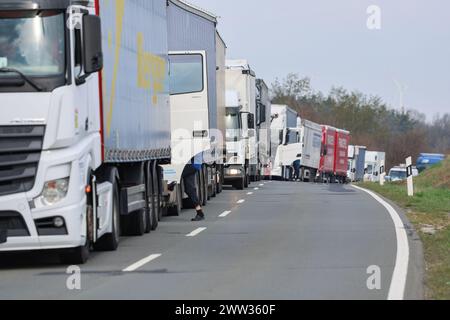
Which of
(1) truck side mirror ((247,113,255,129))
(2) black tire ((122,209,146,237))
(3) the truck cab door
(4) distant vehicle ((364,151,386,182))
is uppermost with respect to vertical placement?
(3) the truck cab door

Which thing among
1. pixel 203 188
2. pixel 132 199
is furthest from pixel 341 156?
pixel 132 199

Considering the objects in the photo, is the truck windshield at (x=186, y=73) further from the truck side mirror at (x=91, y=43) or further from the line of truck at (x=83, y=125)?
the truck side mirror at (x=91, y=43)

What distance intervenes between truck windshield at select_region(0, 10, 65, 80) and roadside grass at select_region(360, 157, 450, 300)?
5135 mm

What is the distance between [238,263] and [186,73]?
12.8 meters

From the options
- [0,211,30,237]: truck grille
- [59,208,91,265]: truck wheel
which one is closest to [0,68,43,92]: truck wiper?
[0,211,30,237]: truck grille

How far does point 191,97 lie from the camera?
25.5 meters

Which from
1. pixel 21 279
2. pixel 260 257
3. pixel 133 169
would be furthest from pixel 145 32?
pixel 21 279

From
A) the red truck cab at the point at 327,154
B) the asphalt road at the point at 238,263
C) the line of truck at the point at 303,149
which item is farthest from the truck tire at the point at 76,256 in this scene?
the red truck cab at the point at 327,154

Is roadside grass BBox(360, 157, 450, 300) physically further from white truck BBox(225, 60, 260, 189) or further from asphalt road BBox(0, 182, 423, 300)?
white truck BBox(225, 60, 260, 189)

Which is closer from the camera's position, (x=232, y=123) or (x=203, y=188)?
(x=203, y=188)

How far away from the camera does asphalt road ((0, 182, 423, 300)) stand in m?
10.9

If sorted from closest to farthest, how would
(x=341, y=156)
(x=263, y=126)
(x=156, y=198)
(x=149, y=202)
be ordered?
(x=149, y=202) < (x=156, y=198) < (x=263, y=126) < (x=341, y=156)

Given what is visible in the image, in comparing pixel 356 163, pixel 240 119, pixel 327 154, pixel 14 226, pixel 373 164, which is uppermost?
pixel 240 119

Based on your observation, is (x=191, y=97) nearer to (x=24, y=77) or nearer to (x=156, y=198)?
(x=156, y=198)
